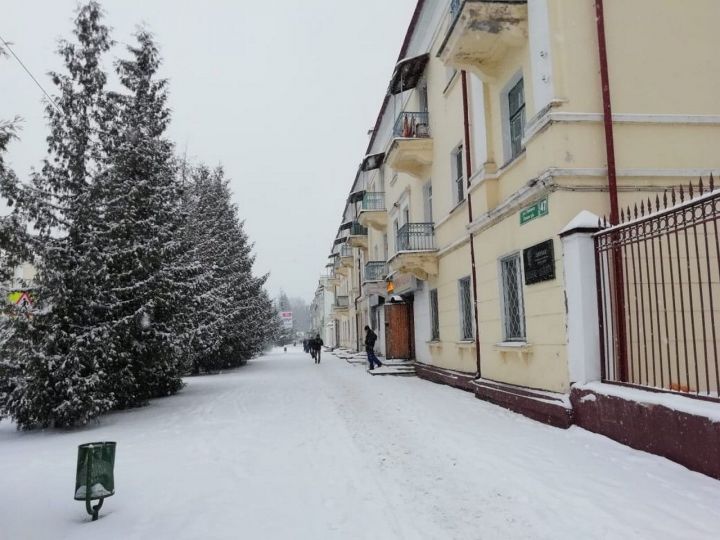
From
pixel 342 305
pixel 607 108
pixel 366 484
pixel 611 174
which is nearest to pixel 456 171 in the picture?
pixel 607 108

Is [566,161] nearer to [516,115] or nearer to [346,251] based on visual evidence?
[516,115]

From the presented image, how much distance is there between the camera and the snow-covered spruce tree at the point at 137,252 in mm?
10945

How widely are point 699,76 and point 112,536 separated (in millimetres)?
10225

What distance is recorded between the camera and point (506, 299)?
10.1m

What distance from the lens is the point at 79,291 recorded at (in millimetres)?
10242

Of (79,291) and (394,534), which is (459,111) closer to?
(79,291)

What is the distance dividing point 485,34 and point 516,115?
1611mm

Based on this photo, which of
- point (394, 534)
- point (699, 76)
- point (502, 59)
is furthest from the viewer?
point (502, 59)

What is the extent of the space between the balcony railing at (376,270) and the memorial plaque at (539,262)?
53.1 ft

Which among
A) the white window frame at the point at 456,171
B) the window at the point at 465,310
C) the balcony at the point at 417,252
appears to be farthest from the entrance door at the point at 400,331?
the white window frame at the point at 456,171

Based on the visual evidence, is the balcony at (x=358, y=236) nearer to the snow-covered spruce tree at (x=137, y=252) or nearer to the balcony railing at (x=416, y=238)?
the balcony railing at (x=416, y=238)

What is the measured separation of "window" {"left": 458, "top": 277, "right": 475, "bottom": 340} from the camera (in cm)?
1275

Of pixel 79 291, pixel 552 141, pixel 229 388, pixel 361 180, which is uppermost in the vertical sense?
pixel 361 180

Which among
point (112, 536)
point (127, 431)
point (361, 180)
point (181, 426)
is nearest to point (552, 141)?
point (112, 536)
